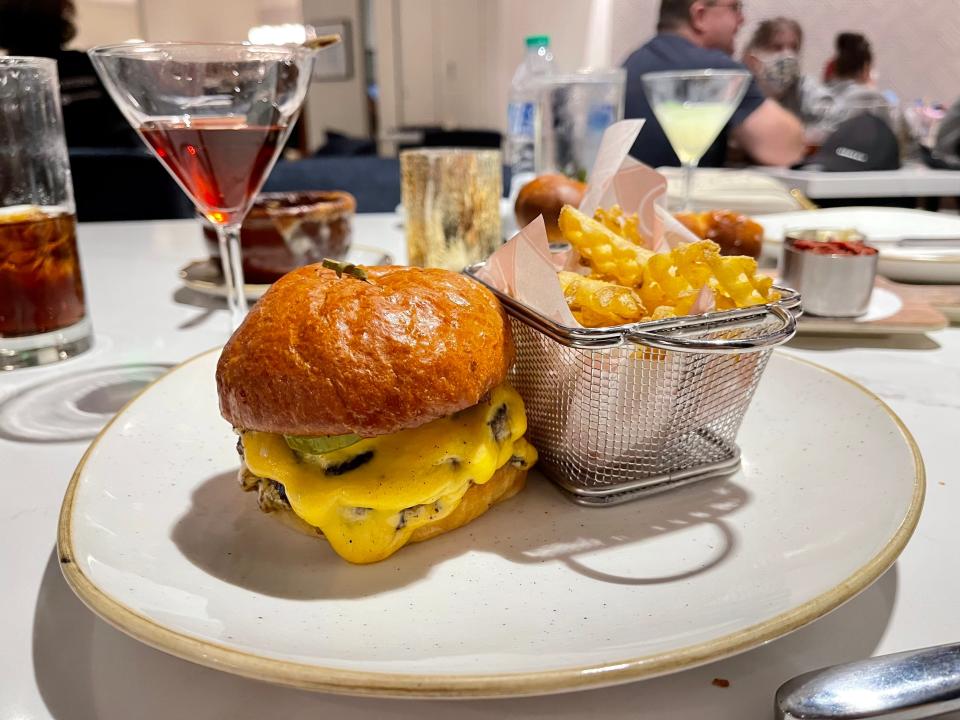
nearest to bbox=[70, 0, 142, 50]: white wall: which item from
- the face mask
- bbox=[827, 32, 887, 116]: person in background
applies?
the face mask

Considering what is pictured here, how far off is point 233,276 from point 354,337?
A: 1.93 feet

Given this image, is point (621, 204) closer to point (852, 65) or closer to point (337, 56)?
point (852, 65)

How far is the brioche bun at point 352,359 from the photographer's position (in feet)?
2.14

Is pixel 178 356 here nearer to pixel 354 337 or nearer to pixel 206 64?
pixel 206 64

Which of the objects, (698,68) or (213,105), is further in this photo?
(698,68)

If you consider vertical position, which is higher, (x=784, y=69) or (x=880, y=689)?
(x=784, y=69)

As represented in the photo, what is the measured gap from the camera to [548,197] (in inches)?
65.4

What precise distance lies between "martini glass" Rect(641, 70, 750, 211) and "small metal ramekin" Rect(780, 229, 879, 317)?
0.74m

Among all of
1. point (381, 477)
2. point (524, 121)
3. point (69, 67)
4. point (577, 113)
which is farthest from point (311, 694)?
point (69, 67)

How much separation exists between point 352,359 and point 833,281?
39.1 inches

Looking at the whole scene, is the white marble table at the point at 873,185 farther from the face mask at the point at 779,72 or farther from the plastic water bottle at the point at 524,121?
the face mask at the point at 779,72

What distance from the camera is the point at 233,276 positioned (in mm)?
1171

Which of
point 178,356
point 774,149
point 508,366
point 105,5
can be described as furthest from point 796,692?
point 105,5

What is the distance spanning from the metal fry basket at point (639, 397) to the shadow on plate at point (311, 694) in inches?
10.7
